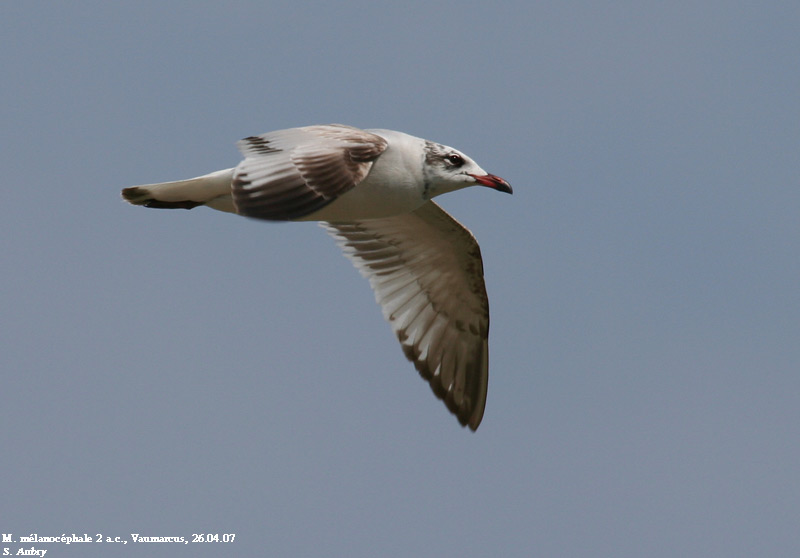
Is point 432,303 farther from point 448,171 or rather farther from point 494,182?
point 448,171

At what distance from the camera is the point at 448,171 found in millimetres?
9922

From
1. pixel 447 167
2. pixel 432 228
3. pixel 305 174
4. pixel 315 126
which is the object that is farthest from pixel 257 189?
pixel 432 228

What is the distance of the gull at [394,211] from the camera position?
8727mm

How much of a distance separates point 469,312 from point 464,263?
0.57 meters

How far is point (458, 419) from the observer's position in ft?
39.2

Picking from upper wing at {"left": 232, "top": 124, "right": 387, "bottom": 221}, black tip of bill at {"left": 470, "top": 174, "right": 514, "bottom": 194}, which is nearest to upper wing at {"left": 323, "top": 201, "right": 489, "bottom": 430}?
black tip of bill at {"left": 470, "top": 174, "right": 514, "bottom": 194}

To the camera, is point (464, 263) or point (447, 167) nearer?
point (447, 167)

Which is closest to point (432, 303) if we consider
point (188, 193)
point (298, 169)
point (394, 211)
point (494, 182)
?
point (494, 182)

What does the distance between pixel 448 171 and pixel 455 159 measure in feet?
0.41

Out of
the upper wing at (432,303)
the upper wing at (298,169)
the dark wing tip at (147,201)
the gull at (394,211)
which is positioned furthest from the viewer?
the upper wing at (432,303)

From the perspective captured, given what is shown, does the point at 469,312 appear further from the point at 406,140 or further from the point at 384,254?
the point at 406,140

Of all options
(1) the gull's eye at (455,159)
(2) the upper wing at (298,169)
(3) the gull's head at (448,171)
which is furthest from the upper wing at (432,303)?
(2) the upper wing at (298,169)

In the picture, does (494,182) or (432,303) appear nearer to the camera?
(494,182)

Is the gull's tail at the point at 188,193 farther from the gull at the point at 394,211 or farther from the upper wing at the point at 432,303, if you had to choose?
the upper wing at the point at 432,303
